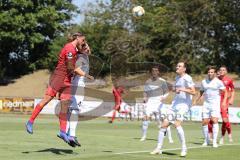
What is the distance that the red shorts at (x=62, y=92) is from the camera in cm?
1321

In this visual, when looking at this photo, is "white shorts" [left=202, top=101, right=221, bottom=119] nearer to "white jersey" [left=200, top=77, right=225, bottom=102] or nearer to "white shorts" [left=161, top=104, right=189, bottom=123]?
"white jersey" [left=200, top=77, right=225, bottom=102]

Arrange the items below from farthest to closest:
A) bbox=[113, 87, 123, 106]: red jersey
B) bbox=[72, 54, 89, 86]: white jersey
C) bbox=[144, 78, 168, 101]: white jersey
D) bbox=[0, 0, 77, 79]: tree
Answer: bbox=[0, 0, 77, 79]: tree → bbox=[113, 87, 123, 106]: red jersey → bbox=[144, 78, 168, 101]: white jersey → bbox=[72, 54, 89, 86]: white jersey

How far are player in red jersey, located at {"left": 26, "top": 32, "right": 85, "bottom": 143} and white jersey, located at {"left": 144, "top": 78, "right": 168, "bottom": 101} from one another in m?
5.07

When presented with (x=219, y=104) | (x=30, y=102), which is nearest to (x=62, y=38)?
(x=30, y=102)

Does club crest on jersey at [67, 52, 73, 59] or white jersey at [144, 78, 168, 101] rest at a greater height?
club crest on jersey at [67, 52, 73, 59]

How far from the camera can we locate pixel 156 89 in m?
18.3

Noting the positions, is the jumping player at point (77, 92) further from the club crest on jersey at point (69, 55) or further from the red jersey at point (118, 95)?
the red jersey at point (118, 95)

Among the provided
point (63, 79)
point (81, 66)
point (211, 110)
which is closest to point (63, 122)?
point (63, 79)

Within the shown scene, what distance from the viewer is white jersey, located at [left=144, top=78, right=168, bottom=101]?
18.1m

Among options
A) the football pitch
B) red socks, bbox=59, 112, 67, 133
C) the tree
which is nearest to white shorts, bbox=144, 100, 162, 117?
the football pitch

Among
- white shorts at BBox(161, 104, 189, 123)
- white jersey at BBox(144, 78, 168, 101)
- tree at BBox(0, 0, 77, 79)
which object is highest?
tree at BBox(0, 0, 77, 79)

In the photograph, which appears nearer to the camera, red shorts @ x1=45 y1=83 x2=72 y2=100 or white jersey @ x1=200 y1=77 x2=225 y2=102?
red shorts @ x1=45 y1=83 x2=72 y2=100

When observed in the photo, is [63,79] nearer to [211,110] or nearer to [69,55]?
[69,55]

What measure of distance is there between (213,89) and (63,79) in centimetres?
599
